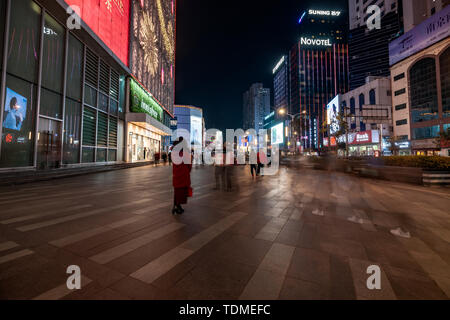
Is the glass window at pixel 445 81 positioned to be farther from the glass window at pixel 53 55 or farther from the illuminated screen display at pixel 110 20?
the glass window at pixel 53 55

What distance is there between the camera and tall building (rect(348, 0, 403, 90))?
281 ft

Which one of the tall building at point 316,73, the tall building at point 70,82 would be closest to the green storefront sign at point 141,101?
the tall building at point 70,82

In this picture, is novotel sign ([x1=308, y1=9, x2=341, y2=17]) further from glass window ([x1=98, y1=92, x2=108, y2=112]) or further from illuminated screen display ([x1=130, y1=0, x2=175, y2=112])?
glass window ([x1=98, y1=92, x2=108, y2=112])

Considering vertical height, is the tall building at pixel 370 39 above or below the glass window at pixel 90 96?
above

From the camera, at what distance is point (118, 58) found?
18781 mm

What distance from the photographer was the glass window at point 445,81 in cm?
3653

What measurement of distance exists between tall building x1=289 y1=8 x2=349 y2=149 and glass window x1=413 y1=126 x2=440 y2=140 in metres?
67.8

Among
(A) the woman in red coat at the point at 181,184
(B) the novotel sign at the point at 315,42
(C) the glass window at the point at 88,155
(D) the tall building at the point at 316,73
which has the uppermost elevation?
(B) the novotel sign at the point at 315,42

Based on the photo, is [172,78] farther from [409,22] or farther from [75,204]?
[409,22]

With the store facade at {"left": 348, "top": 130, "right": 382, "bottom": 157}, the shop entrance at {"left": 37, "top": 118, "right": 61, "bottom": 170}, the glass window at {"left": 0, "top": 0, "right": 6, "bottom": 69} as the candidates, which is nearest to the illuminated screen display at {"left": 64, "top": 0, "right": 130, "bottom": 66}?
the glass window at {"left": 0, "top": 0, "right": 6, "bottom": 69}

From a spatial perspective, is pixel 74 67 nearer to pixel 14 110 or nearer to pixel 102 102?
pixel 102 102

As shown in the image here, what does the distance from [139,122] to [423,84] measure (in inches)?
2261

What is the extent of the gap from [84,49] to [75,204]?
50.0ft
